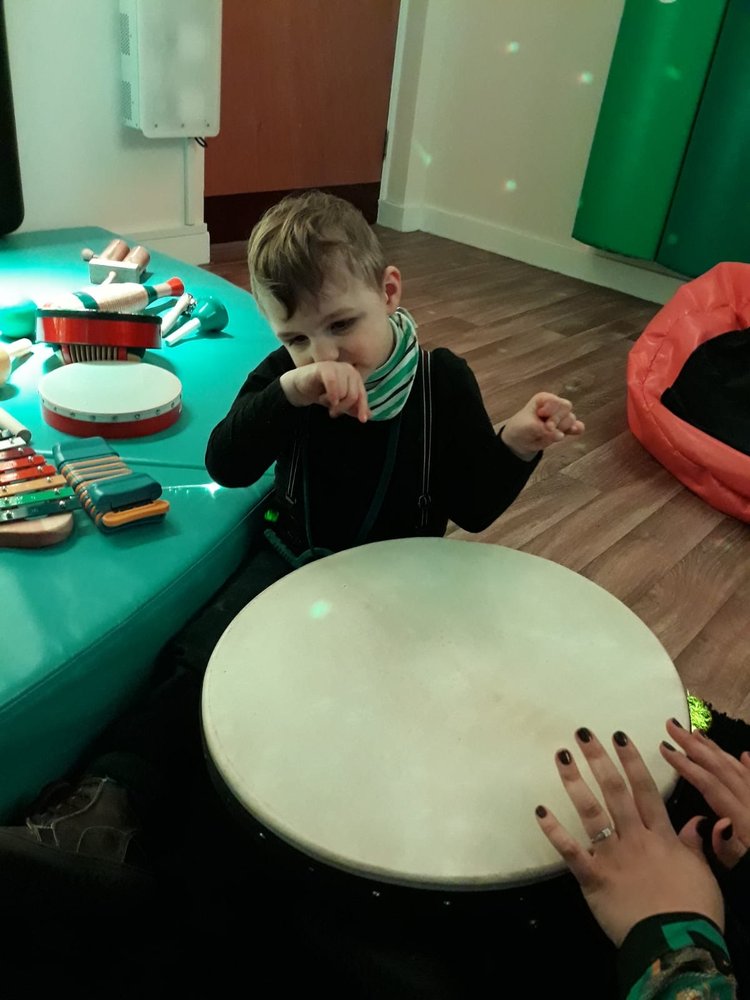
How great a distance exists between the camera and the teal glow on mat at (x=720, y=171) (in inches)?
92.5

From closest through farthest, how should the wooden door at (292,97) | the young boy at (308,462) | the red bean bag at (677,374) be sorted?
1. the young boy at (308,462)
2. the red bean bag at (677,374)
3. the wooden door at (292,97)

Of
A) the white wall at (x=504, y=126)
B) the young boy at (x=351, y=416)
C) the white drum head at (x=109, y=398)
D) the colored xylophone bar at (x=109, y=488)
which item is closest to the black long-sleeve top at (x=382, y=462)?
the young boy at (x=351, y=416)

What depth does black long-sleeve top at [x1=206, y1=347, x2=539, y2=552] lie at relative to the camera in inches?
37.4

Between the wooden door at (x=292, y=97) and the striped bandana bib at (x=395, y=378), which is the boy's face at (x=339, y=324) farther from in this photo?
the wooden door at (x=292, y=97)

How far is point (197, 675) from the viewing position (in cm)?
91

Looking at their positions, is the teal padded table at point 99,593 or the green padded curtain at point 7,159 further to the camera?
the green padded curtain at point 7,159

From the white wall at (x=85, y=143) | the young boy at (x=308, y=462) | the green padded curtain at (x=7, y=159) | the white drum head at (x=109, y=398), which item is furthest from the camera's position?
the white wall at (x=85, y=143)

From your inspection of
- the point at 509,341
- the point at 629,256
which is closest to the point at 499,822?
the point at 509,341

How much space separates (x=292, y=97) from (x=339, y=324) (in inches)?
93.5

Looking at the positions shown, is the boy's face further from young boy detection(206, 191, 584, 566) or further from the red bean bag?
the red bean bag

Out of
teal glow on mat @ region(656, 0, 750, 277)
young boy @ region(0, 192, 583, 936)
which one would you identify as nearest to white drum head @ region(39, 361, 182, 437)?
young boy @ region(0, 192, 583, 936)

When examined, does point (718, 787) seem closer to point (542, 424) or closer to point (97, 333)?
point (542, 424)

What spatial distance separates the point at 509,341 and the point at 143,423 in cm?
153

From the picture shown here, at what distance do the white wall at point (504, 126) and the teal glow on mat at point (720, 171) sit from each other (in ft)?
1.29
